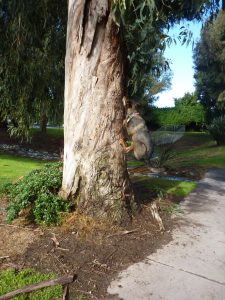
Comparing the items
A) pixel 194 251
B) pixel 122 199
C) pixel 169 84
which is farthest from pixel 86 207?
pixel 169 84

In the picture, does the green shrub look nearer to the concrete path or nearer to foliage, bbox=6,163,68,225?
the concrete path

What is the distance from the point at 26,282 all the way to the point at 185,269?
1.78m

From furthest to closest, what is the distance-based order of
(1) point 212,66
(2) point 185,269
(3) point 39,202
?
(1) point 212,66
(3) point 39,202
(2) point 185,269

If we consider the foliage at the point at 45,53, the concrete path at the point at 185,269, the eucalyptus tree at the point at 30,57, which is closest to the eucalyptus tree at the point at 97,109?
the foliage at the point at 45,53

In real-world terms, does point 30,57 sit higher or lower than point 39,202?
higher

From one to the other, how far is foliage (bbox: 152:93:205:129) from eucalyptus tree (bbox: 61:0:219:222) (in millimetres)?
31959

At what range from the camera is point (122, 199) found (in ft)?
17.4

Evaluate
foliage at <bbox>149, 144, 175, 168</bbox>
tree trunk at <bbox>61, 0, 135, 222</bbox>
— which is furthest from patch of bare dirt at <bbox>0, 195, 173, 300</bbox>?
foliage at <bbox>149, 144, 175, 168</bbox>

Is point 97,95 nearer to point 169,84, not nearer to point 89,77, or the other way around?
point 89,77

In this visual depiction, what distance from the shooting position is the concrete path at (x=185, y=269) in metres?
3.63

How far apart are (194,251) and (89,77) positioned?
280cm

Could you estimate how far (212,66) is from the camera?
30844 millimetres

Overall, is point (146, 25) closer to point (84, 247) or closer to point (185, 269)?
point (84, 247)

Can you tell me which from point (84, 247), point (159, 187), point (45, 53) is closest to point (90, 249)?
point (84, 247)
